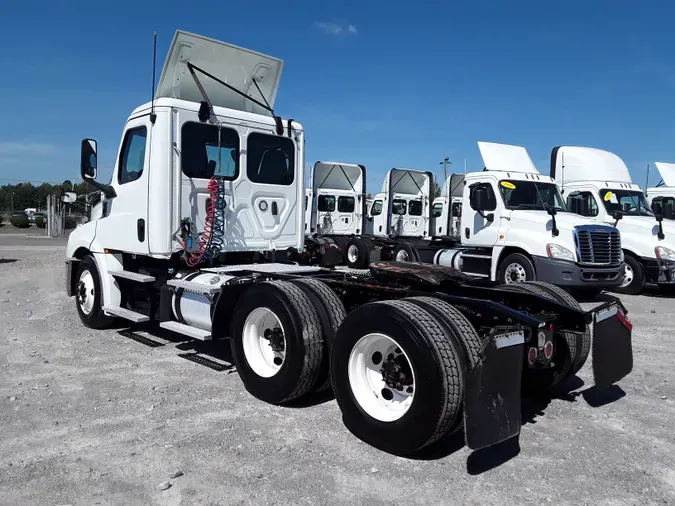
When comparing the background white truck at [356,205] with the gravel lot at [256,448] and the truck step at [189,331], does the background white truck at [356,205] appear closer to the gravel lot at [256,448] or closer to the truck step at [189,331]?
the truck step at [189,331]

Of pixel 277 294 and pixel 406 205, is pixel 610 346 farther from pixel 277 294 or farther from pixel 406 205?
pixel 406 205

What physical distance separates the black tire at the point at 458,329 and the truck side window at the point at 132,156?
4336 mm

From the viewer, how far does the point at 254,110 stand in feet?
25.3

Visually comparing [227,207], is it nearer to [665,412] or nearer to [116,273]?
[116,273]

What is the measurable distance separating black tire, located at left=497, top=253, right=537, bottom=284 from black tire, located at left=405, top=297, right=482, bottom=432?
8.28 meters

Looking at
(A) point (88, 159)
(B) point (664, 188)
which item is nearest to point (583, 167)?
(B) point (664, 188)

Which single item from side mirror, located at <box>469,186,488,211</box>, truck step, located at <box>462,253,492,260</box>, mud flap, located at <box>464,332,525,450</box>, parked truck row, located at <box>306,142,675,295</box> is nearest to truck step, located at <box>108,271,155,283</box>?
mud flap, located at <box>464,332,525,450</box>

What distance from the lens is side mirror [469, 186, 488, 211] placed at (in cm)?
1245

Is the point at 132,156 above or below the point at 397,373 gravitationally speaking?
above

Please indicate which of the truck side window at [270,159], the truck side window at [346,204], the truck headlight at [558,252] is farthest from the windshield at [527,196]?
the truck side window at [346,204]

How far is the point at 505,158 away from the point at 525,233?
220cm

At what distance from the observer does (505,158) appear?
44.0 feet

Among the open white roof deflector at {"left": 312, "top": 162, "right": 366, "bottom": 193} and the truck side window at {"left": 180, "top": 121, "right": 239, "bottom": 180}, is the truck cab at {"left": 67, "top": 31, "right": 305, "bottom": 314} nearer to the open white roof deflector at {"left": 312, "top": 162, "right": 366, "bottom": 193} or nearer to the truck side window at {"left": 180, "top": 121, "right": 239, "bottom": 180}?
the truck side window at {"left": 180, "top": 121, "right": 239, "bottom": 180}

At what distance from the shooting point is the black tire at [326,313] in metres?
4.87
